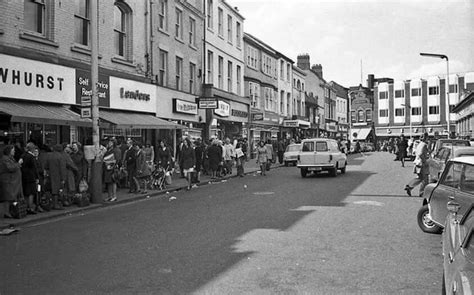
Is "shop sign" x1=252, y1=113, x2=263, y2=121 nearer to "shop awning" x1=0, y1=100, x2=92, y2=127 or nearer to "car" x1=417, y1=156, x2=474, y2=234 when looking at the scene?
"shop awning" x1=0, y1=100, x2=92, y2=127

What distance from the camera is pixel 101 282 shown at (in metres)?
5.86

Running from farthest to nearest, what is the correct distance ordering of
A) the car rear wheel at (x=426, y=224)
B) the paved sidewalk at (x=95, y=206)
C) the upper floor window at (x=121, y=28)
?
the upper floor window at (x=121, y=28)
the paved sidewalk at (x=95, y=206)
the car rear wheel at (x=426, y=224)

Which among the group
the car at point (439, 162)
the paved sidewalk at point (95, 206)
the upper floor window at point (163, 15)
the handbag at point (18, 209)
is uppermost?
the upper floor window at point (163, 15)

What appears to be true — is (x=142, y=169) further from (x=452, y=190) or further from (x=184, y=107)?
(x=452, y=190)

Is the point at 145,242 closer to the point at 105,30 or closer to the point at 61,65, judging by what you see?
the point at 61,65

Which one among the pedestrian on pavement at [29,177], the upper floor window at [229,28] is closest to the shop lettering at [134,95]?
the pedestrian on pavement at [29,177]

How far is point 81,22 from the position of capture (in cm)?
1770

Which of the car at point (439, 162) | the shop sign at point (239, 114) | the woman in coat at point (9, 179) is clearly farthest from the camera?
the shop sign at point (239, 114)

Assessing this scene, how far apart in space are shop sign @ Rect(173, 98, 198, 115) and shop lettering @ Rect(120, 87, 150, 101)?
9.48 ft

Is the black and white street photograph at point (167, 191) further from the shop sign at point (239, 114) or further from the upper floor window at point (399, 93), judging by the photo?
the upper floor window at point (399, 93)

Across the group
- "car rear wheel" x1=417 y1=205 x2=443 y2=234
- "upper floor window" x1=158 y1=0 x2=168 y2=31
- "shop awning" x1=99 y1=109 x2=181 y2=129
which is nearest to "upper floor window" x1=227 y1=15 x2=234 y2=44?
"upper floor window" x1=158 y1=0 x2=168 y2=31

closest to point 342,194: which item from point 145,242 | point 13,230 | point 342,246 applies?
point 342,246

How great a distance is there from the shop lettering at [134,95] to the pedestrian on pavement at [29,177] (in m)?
8.13

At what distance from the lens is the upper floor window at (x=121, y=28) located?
20109 millimetres
